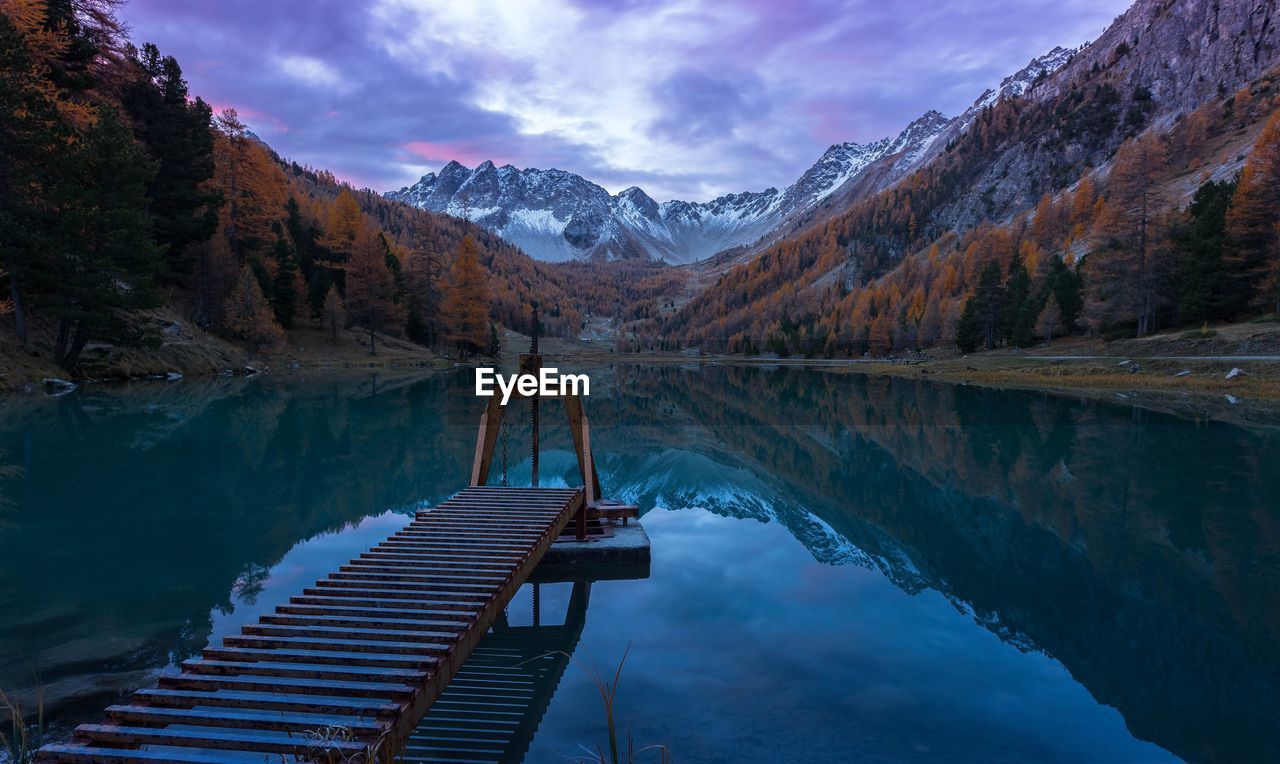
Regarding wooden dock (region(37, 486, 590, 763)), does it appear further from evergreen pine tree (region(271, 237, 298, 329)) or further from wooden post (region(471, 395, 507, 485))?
evergreen pine tree (region(271, 237, 298, 329))

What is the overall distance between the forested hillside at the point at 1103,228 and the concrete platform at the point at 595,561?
65867mm

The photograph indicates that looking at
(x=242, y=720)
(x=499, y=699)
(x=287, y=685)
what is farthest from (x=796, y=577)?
(x=242, y=720)

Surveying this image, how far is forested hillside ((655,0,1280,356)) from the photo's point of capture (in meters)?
61.2

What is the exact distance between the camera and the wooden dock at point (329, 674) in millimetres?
4840

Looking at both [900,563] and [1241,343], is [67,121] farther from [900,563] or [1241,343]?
[1241,343]

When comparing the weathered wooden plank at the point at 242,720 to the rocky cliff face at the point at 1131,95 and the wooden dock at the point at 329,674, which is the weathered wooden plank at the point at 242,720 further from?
the rocky cliff face at the point at 1131,95

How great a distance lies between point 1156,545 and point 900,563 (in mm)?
6039

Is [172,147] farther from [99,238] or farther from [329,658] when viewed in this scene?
[329,658]

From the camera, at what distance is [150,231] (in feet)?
156

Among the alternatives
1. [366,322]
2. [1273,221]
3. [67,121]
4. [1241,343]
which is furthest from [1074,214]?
[67,121]

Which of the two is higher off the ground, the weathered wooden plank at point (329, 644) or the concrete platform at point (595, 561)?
the weathered wooden plank at point (329, 644)

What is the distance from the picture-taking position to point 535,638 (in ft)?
33.7

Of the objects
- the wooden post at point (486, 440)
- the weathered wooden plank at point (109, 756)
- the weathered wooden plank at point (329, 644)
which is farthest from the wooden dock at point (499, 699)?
the wooden post at point (486, 440)

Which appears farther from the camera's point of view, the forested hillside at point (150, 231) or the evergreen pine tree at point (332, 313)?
the evergreen pine tree at point (332, 313)
